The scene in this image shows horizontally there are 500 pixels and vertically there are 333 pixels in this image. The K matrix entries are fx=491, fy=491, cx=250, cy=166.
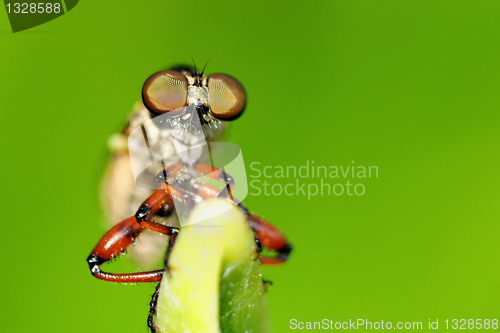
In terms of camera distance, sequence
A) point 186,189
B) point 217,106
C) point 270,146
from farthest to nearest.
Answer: point 270,146 → point 217,106 → point 186,189

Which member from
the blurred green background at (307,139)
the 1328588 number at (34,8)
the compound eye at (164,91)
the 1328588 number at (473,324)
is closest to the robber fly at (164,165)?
the compound eye at (164,91)

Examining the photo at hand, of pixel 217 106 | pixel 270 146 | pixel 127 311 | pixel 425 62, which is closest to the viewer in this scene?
pixel 217 106

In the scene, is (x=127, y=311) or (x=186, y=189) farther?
(x=127, y=311)

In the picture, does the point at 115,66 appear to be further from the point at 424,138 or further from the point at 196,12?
the point at 424,138

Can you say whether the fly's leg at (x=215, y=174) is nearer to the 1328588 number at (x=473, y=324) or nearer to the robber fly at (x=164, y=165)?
the robber fly at (x=164, y=165)

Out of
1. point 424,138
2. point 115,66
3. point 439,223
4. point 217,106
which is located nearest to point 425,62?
point 424,138

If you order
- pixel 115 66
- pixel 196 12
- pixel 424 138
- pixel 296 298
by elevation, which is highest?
pixel 196 12

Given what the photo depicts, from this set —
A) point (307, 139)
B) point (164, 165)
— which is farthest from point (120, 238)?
point (307, 139)
